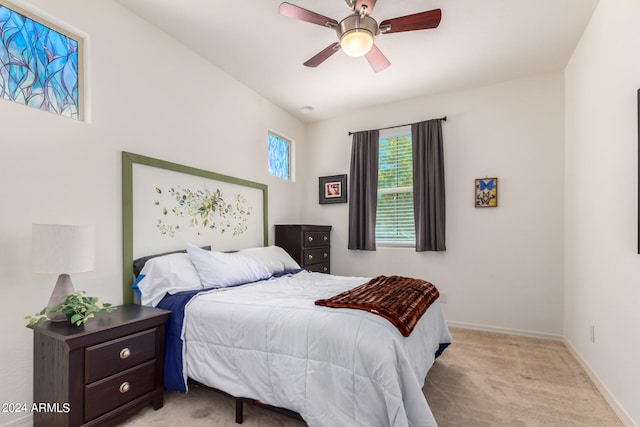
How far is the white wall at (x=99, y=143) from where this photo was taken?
175 cm

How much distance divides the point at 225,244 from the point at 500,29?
310cm

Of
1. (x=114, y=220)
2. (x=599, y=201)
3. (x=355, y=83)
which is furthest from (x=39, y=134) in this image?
(x=599, y=201)

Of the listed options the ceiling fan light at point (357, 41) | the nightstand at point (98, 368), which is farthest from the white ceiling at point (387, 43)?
the nightstand at point (98, 368)

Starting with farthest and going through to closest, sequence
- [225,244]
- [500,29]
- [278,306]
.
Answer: [225,244], [500,29], [278,306]

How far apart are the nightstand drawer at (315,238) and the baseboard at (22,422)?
2.63 m

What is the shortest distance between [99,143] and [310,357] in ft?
6.45

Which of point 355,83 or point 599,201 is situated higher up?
point 355,83

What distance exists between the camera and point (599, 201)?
2342 millimetres

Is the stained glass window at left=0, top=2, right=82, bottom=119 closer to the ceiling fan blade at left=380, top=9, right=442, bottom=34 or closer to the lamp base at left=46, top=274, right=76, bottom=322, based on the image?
the lamp base at left=46, top=274, right=76, bottom=322

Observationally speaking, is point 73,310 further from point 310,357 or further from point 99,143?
point 310,357

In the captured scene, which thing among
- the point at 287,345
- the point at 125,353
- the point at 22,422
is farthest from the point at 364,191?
the point at 22,422

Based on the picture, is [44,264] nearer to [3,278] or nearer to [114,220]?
[3,278]

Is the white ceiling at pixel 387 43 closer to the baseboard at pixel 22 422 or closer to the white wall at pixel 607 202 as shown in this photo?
the white wall at pixel 607 202

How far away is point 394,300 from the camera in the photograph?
1.95m
